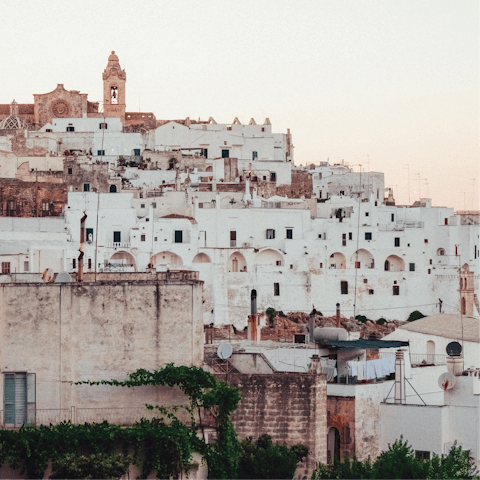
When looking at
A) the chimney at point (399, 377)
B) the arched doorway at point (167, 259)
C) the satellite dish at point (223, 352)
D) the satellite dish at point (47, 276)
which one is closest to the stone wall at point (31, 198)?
the arched doorway at point (167, 259)

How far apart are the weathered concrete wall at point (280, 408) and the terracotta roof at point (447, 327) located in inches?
505

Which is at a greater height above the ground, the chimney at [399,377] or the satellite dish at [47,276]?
the satellite dish at [47,276]

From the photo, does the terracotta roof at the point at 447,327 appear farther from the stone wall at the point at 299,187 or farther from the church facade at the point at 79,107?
the church facade at the point at 79,107

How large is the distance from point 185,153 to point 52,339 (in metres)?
47.5

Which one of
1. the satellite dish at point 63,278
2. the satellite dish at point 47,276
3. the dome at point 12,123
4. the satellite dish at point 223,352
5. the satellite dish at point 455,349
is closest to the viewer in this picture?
the satellite dish at point 63,278

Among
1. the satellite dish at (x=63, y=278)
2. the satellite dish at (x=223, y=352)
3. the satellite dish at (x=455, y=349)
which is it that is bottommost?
the satellite dish at (x=455, y=349)

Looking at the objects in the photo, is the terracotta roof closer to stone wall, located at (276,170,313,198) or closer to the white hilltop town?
the white hilltop town

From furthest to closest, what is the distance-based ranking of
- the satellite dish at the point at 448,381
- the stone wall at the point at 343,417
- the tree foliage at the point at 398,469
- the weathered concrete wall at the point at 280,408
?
the satellite dish at the point at 448,381 → the stone wall at the point at 343,417 → the weathered concrete wall at the point at 280,408 → the tree foliage at the point at 398,469

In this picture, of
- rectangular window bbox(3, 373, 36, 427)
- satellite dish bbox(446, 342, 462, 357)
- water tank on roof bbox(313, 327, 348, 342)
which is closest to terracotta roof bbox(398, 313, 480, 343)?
satellite dish bbox(446, 342, 462, 357)

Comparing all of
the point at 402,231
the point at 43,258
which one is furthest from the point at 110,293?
the point at 402,231

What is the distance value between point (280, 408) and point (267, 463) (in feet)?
4.34

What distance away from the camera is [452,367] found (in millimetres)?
23984

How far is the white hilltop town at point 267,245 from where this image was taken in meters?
21.7

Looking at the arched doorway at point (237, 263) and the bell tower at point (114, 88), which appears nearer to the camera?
the arched doorway at point (237, 263)
